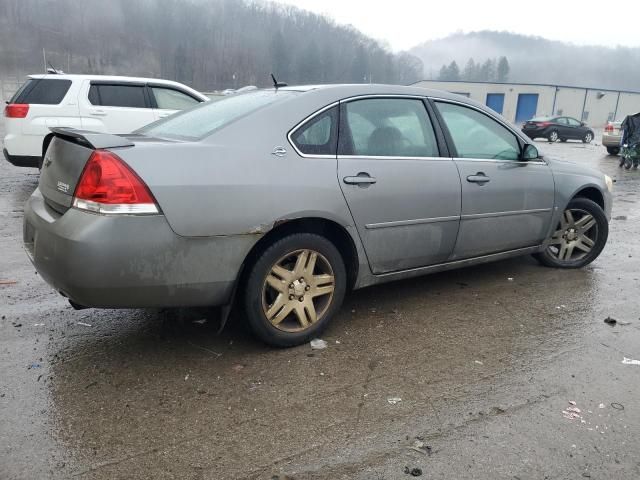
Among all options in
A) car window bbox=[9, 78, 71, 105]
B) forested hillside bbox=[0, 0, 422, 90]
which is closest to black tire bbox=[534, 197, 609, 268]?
car window bbox=[9, 78, 71, 105]

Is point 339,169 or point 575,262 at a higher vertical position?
point 339,169

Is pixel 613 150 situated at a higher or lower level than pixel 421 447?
lower

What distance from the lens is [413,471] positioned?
Result: 7.06ft

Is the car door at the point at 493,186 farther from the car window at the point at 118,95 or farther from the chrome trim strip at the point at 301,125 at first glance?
the car window at the point at 118,95

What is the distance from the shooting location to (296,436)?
237 centimetres

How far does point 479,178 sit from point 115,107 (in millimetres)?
6515

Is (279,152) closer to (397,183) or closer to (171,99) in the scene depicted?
(397,183)

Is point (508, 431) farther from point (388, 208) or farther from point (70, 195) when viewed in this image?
point (70, 195)

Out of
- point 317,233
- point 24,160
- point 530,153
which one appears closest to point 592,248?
point 530,153

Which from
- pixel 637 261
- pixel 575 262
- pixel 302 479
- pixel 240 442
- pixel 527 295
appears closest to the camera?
→ pixel 302 479

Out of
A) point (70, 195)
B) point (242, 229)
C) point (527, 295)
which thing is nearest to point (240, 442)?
point (242, 229)

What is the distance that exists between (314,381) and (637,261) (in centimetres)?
427

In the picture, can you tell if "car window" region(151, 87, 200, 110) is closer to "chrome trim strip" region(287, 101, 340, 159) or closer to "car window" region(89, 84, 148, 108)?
"car window" region(89, 84, 148, 108)

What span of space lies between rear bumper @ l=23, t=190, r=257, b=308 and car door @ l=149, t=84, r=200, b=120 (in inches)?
245
